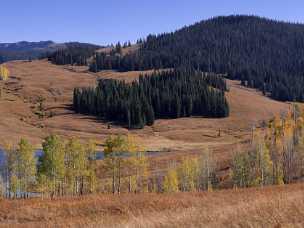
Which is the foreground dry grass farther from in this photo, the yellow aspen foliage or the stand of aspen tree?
the yellow aspen foliage

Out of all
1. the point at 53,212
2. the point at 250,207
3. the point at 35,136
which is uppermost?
the point at 250,207

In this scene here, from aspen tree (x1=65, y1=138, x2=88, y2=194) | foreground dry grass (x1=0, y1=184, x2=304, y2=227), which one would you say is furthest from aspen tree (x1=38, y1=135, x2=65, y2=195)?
foreground dry grass (x1=0, y1=184, x2=304, y2=227)

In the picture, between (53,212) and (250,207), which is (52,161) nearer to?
(53,212)

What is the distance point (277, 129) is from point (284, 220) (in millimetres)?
106278

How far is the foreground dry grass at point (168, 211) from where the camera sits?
1305 centimetres

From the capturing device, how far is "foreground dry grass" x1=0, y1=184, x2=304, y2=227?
13.0 metres

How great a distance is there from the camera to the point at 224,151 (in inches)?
5576

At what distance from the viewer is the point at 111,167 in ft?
249

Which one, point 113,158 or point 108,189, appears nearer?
point 113,158

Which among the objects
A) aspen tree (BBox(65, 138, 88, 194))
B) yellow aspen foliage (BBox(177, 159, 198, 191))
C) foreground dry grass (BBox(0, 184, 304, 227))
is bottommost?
yellow aspen foliage (BBox(177, 159, 198, 191))

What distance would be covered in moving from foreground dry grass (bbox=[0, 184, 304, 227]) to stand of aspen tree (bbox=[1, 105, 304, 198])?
1449 inches

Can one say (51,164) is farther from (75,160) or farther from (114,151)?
(114,151)

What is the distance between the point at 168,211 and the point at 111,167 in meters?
56.8

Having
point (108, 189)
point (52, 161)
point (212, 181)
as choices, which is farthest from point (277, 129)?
point (52, 161)
